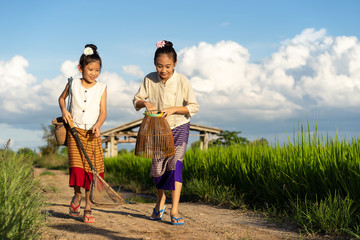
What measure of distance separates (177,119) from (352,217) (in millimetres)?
2362

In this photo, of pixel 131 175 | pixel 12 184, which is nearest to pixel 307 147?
pixel 12 184

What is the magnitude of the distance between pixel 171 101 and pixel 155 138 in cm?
54

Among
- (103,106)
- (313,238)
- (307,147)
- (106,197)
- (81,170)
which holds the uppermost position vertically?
(103,106)

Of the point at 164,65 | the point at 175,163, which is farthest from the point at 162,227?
the point at 164,65

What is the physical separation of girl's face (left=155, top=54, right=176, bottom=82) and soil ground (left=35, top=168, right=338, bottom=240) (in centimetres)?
187

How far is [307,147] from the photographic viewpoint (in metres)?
5.79

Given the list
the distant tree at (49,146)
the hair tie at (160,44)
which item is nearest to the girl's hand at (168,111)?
the hair tie at (160,44)

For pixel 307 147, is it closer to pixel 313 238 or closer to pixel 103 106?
pixel 313 238

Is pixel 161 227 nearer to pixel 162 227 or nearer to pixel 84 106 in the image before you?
pixel 162 227

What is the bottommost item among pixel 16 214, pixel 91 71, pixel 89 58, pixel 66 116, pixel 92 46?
pixel 16 214

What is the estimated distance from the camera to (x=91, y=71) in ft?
15.5

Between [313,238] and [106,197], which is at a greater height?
Result: [106,197]

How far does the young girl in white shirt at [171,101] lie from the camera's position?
4.57 meters

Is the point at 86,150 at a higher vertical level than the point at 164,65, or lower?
lower
